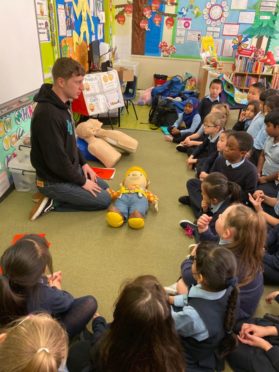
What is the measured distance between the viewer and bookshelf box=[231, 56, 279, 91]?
555cm

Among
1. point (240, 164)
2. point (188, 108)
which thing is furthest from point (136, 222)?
point (188, 108)

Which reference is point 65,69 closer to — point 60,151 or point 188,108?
point 60,151

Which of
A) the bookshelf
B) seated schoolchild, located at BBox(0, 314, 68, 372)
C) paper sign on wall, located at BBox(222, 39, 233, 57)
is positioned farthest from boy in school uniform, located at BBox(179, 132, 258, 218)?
paper sign on wall, located at BBox(222, 39, 233, 57)

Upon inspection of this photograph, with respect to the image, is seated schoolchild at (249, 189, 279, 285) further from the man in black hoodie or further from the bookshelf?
the bookshelf

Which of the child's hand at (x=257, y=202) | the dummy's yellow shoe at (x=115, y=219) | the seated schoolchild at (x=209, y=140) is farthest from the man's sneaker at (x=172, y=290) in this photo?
the seated schoolchild at (x=209, y=140)

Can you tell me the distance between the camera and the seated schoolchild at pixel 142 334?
89 centimetres

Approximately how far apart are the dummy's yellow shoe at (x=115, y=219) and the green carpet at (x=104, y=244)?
52 mm

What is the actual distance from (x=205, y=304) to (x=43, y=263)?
27.4 inches

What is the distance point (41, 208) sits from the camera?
2.48 meters

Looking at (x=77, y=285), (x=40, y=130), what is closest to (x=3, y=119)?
(x=40, y=130)

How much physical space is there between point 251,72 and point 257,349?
540cm

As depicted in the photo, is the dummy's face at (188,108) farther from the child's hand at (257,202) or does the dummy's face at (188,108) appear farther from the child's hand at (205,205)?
the child's hand at (205,205)

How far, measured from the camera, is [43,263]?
1225 mm

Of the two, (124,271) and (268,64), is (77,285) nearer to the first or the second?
(124,271)
